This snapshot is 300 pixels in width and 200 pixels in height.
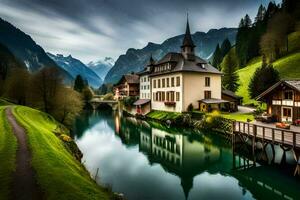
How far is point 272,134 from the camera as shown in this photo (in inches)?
720

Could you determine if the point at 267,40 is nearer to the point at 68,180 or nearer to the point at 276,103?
the point at 276,103

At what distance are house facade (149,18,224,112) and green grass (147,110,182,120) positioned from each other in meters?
1.16

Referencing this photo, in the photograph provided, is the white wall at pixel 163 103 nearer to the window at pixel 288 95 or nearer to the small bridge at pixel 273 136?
the window at pixel 288 95

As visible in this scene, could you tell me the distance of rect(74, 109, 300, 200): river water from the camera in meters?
15.5

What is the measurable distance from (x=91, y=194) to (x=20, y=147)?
783 cm

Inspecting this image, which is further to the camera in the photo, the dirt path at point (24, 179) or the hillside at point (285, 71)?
the hillside at point (285, 71)

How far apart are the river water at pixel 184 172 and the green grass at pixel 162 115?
44.4 feet

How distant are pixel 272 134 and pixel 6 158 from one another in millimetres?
18532

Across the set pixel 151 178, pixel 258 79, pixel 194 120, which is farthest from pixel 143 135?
pixel 258 79

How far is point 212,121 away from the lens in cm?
3625

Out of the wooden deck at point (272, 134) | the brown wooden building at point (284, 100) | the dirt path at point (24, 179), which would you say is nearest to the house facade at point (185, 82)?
the brown wooden building at point (284, 100)

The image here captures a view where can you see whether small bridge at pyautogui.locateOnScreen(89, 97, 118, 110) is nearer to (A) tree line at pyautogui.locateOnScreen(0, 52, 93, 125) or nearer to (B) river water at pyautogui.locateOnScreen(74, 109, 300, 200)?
(A) tree line at pyautogui.locateOnScreen(0, 52, 93, 125)

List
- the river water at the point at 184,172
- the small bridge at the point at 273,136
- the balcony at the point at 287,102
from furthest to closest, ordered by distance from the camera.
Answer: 1. the balcony at the point at 287,102
2. the small bridge at the point at 273,136
3. the river water at the point at 184,172

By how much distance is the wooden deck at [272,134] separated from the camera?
→ 55.0 ft
